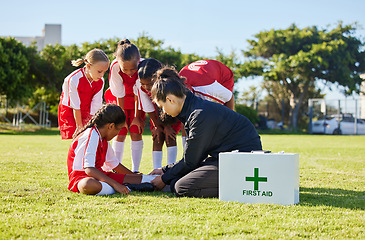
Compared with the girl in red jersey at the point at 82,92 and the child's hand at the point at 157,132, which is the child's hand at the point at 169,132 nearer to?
the child's hand at the point at 157,132

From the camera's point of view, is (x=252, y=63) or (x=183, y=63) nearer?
(x=183, y=63)

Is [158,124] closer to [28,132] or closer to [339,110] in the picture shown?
[28,132]

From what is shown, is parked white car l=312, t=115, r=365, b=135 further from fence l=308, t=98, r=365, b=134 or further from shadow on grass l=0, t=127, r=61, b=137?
shadow on grass l=0, t=127, r=61, b=137

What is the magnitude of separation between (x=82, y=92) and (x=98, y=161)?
136 cm

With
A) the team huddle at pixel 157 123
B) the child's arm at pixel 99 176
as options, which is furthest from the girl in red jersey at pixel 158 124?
the child's arm at pixel 99 176

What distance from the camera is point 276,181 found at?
3.19m

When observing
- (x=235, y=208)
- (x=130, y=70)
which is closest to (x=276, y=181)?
(x=235, y=208)

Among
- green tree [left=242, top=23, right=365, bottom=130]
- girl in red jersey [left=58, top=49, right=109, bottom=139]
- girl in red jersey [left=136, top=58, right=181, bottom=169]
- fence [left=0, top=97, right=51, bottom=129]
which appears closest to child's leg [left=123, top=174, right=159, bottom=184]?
girl in red jersey [left=136, top=58, right=181, bottom=169]

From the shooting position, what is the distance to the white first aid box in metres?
3.17

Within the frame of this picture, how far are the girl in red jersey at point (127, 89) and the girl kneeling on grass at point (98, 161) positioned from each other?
0.87 meters

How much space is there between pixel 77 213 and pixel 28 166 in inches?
126

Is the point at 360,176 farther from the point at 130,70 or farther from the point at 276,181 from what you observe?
the point at 130,70

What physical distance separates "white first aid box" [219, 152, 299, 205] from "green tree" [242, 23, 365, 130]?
26310 mm

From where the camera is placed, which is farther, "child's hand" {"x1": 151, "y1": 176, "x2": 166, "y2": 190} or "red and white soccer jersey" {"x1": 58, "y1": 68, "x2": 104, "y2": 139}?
"red and white soccer jersey" {"x1": 58, "y1": 68, "x2": 104, "y2": 139}
